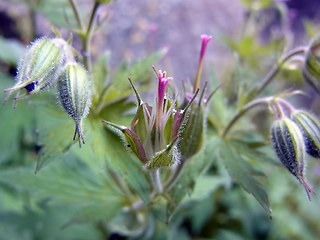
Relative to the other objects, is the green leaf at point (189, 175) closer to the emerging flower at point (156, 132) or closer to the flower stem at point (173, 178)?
the flower stem at point (173, 178)

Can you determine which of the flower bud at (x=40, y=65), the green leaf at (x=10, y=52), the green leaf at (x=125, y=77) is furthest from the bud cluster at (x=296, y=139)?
the green leaf at (x=10, y=52)

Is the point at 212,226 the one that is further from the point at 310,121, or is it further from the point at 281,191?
the point at 310,121

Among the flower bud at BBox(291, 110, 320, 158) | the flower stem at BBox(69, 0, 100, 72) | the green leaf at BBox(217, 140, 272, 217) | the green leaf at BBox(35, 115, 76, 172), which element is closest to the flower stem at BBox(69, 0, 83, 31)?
the flower stem at BBox(69, 0, 100, 72)

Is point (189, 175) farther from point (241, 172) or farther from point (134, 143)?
point (134, 143)

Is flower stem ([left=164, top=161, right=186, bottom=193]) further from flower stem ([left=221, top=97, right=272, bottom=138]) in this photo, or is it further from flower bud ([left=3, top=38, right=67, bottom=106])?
flower bud ([left=3, top=38, right=67, bottom=106])

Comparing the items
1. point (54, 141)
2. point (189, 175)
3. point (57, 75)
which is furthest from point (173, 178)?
point (57, 75)
